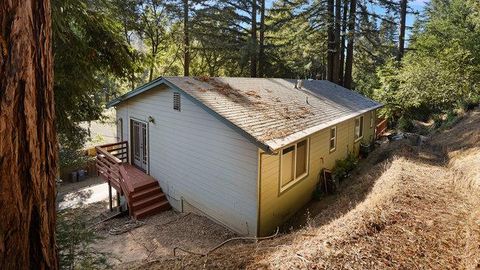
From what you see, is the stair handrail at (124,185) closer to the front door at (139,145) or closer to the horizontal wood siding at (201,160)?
the horizontal wood siding at (201,160)

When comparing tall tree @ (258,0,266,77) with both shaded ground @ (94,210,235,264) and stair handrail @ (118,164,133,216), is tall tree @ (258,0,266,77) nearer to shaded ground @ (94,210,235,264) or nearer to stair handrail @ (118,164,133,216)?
stair handrail @ (118,164,133,216)

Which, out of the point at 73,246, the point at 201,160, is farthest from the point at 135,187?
the point at 73,246

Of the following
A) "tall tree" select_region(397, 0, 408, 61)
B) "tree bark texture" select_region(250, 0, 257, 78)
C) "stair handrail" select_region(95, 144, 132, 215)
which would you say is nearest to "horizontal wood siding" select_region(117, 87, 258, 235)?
"stair handrail" select_region(95, 144, 132, 215)

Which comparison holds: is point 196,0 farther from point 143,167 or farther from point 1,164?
point 1,164

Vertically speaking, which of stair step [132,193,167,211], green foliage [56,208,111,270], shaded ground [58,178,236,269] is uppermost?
green foliage [56,208,111,270]

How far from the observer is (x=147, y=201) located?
1070 cm

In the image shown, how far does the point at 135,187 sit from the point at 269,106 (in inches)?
205

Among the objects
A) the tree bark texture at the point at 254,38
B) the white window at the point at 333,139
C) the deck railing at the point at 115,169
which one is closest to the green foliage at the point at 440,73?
the tree bark texture at the point at 254,38

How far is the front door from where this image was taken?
12.1 m

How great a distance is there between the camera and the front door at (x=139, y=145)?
12141 millimetres

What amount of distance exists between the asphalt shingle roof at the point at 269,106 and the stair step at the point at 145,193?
3.47 meters

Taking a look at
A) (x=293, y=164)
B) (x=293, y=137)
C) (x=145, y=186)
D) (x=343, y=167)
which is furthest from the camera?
(x=343, y=167)

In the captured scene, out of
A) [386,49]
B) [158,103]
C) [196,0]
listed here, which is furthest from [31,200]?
[386,49]

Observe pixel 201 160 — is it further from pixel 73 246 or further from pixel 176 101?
pixel 73 246
